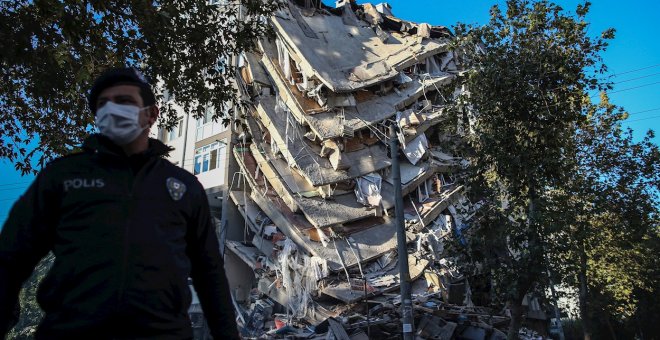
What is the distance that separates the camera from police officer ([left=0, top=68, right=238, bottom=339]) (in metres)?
1.63

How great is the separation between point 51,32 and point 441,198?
1818 centimetres

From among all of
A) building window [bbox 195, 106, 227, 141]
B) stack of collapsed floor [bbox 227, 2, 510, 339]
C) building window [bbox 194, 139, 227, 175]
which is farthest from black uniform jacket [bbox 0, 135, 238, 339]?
building window [bbox 195, 106, 227, 141]

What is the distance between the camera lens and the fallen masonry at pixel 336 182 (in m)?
19.2

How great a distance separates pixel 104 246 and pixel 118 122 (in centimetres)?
57

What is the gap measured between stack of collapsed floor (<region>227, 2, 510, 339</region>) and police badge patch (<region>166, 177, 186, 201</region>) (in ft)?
53.4

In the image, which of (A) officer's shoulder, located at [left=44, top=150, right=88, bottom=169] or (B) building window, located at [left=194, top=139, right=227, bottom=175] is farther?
(B) building window, located at [left=194, top=139, right=227, bottom=175]

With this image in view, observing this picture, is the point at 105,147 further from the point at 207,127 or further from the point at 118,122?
the point at 207,127

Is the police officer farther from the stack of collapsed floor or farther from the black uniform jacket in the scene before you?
the stack of collapsed floor

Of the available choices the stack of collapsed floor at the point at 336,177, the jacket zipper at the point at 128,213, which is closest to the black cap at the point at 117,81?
the jacket zipper at the point at 128,213

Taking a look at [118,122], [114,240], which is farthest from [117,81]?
[114,240]

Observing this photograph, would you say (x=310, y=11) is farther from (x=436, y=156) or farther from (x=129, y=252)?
(x=129, y=252)

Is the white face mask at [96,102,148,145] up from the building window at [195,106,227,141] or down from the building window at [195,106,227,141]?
down

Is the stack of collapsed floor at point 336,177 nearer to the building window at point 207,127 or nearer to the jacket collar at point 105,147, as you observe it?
the building window at point 207,127

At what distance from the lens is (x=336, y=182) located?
68.9ft
